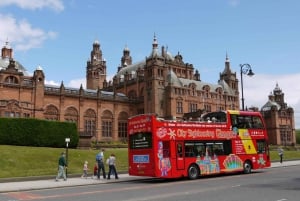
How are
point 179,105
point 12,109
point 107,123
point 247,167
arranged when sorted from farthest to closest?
point 179,105 → point 107,123 → point 12,109 → point 247,167

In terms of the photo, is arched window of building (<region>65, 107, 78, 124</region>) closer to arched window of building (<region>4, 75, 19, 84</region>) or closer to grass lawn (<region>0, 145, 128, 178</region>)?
arched window of building (<region>4, 75, 19, 84</region>)

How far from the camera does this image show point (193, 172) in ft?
83.7

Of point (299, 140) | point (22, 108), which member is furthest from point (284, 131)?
point (22, 108)

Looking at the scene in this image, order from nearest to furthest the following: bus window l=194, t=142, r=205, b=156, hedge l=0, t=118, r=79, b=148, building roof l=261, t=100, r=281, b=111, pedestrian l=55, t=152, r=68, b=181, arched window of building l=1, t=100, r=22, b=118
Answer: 1. pedestrian l=55, t=152, r=68, b=181
2. bus window l=194, t=142, r=205, b=156
3. hedge l=0, t=118, r=79, b=148
4. arched window of building l=1, t=100, r=22, b=118
5. building roof l=261, t=100, r=281, b=111

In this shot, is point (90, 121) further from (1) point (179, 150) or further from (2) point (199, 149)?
(1) point (179, 150)

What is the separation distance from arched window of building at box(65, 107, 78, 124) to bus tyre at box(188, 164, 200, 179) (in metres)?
46.0

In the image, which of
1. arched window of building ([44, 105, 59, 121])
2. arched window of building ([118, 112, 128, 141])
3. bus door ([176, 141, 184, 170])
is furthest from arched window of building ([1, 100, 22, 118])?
bus door ([176, 141, 184, 170])

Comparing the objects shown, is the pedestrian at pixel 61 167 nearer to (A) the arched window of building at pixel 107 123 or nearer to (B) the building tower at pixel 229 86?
(A) the arched window of building at pixel 107 123

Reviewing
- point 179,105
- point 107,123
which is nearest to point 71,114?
point 107,123

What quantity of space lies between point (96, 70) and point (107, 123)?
42.3m

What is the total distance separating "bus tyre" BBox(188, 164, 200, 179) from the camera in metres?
25.2

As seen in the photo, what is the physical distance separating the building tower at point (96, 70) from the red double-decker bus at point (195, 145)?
3336 inches

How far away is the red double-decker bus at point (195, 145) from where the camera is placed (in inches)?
943

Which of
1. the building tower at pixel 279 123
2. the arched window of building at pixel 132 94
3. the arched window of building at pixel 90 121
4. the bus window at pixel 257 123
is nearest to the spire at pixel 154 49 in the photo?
the arched window of building at pixel 132 94
